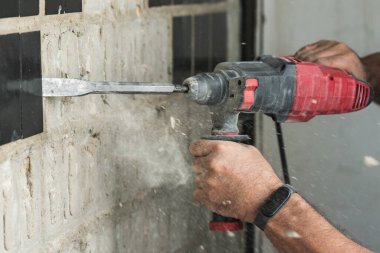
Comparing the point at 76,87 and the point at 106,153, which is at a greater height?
the point at 76,87

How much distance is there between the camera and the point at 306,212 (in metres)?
1.53

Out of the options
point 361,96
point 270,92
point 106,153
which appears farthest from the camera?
point 361,96

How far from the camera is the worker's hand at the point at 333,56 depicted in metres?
1.93

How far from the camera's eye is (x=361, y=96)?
188 centimetres

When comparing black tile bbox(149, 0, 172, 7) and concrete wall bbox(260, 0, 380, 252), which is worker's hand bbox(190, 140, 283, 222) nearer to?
black tile bbox(149, 0, 172, 7)

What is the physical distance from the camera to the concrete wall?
2342mm

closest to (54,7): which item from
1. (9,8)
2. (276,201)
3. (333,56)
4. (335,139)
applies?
(9,8)

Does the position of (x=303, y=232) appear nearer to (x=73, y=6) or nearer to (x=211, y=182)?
(x=211, y=182)

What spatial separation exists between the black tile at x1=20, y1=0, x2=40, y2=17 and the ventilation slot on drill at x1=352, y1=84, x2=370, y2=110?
0.92 metres

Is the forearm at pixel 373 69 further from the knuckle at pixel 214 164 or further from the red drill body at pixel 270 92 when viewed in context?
the knuckle at pixel 214 164

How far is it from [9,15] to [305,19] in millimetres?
1347

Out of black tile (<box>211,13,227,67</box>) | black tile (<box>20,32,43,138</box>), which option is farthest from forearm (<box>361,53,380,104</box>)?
black tile (<box>20,32,43,138</box>)

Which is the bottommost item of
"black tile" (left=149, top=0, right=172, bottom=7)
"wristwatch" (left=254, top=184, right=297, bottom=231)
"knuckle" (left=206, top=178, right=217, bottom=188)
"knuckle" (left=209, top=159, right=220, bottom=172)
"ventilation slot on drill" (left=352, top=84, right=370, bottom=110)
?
"wristwatch" (left=254, top=184, right=297, bottom=231)

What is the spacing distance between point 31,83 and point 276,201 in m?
0.61
